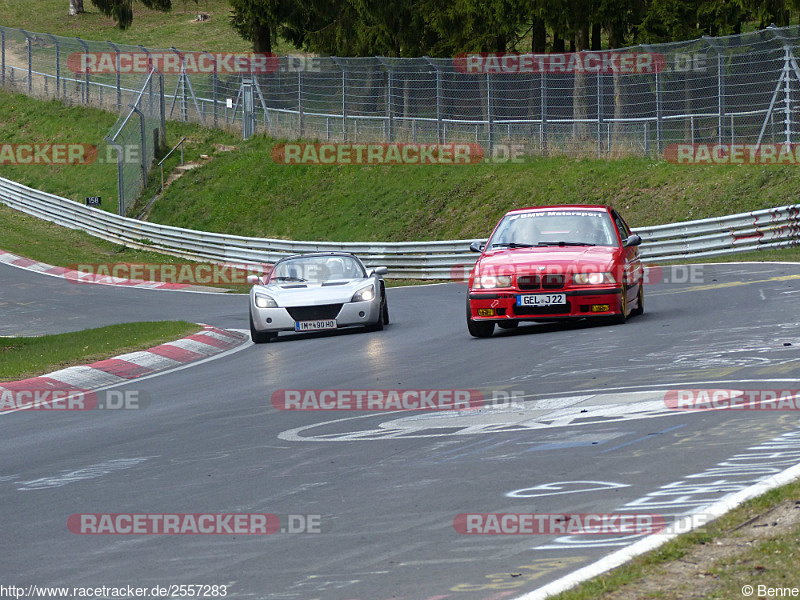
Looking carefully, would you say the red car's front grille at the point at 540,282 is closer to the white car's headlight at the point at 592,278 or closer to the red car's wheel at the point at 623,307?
the white car's headlight at the point at 592,278

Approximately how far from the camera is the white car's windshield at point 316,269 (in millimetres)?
16797

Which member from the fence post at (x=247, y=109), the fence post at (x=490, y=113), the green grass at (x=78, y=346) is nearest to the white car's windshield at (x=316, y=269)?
the green grass at (x=78, y=346)

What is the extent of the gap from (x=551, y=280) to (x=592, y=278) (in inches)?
19.2

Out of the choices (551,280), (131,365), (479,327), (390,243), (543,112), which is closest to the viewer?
(551,280)

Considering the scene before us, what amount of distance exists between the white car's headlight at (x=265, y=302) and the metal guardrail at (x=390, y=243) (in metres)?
11.1

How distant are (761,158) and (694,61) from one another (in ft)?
8.84

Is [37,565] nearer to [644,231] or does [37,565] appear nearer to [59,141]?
[644,231]

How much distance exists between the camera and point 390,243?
2872 cm

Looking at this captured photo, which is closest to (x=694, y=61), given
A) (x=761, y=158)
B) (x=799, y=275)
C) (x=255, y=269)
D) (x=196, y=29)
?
(x=761, y=158)

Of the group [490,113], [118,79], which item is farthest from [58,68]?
[490,113]

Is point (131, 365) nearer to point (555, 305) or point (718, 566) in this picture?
point (555, 305)

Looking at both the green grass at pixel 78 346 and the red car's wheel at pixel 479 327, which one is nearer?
the green grass at pixel 78 346

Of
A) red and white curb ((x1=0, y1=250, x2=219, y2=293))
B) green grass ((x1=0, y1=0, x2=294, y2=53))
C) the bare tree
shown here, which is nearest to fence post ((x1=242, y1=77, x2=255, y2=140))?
red and white curb ((x1=0, y1=250, x2=219, y2=293))

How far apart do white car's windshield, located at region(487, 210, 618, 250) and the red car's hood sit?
0.85 feet
